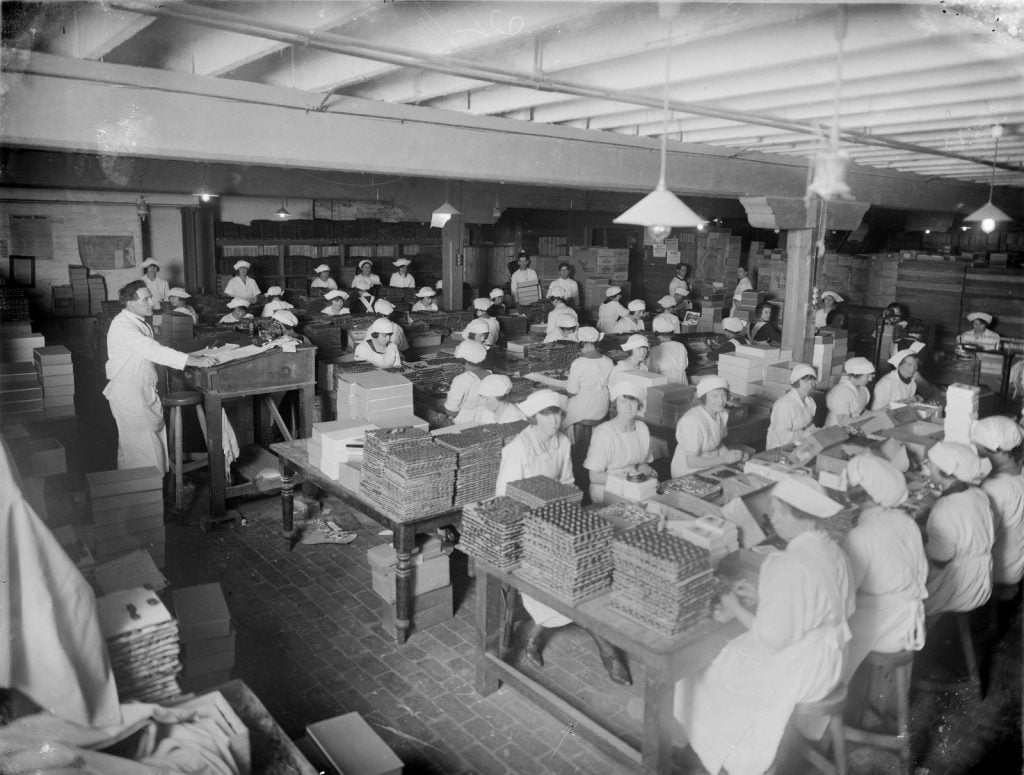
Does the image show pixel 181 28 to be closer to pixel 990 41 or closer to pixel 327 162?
pixel 327 162

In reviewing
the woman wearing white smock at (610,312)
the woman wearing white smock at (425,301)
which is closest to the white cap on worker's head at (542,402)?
the woman wearing white smock at (425,301)

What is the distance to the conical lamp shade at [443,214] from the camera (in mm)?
12841

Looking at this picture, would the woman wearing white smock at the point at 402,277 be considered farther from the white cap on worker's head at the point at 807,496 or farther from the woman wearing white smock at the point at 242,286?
the white cap on worker's head at the point at 807,496

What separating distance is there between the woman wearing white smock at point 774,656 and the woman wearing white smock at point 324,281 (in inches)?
485

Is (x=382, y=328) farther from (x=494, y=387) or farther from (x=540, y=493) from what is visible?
(x=540, y=493)

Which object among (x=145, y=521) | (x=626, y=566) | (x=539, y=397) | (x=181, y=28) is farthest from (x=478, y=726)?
(x=181, y=28)

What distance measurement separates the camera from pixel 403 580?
228 inches

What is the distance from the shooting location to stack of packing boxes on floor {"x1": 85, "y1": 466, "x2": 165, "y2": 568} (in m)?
6.31

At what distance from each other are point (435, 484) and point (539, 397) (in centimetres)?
110

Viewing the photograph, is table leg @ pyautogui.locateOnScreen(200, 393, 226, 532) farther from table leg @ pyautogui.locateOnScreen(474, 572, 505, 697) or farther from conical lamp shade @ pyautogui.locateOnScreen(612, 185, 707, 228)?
conical lamp shade @ pyautogui.locateOnScreen(612, 185, 707, 228)

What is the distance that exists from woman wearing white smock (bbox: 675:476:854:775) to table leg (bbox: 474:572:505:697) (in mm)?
1262

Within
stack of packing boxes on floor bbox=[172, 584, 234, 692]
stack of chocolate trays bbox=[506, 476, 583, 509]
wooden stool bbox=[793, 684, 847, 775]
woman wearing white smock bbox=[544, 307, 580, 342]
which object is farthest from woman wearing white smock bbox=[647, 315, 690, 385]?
stack of packing boxes on floor bbox=[172, 584, 234, 692]

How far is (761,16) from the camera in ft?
13.2

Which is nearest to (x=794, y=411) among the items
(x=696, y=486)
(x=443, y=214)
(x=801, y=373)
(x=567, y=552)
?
(x=801, y=373)
